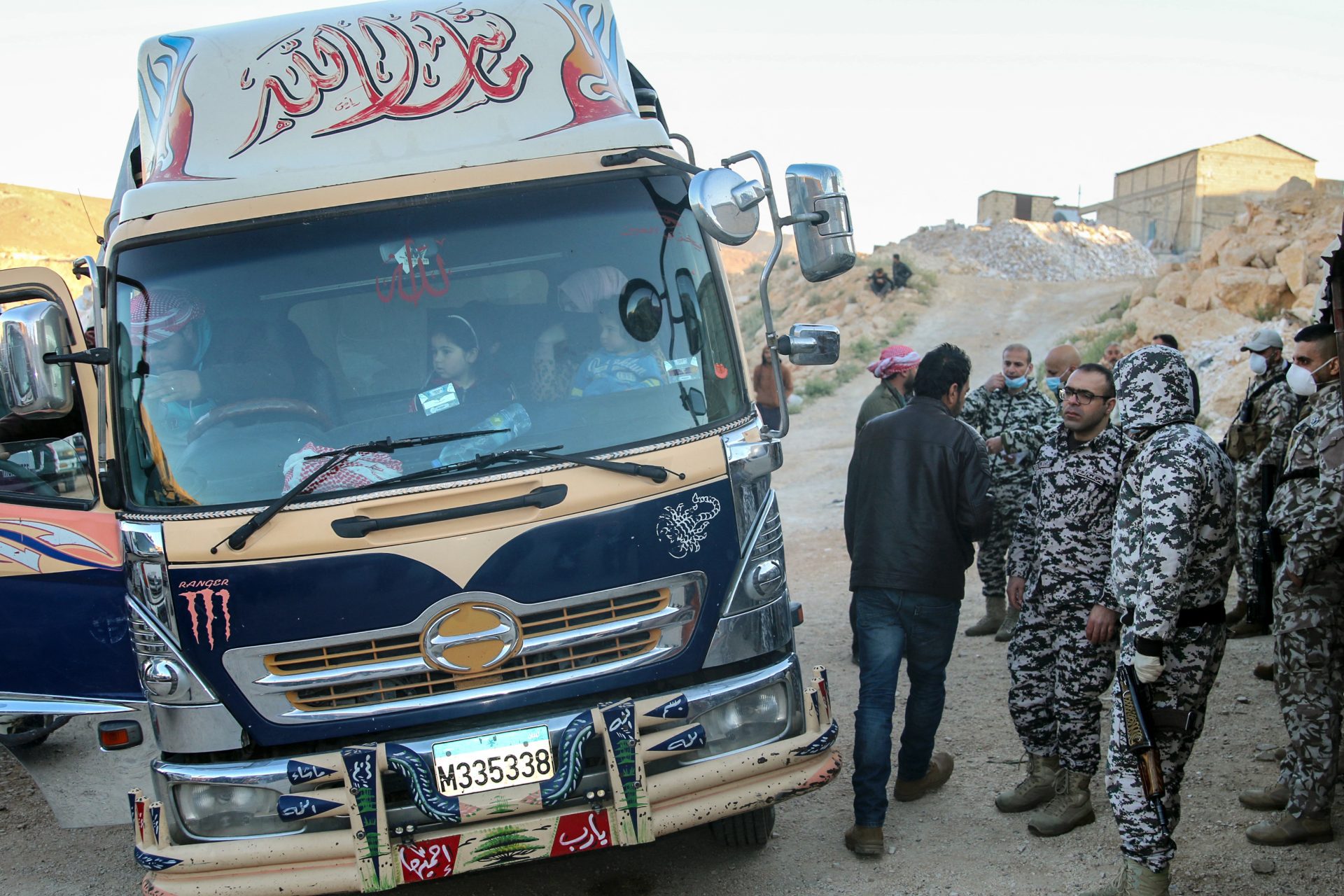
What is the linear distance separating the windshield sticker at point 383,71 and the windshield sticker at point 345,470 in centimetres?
130

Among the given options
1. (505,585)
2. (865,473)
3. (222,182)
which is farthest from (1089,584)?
(222,182)

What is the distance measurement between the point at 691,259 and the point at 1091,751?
260cm

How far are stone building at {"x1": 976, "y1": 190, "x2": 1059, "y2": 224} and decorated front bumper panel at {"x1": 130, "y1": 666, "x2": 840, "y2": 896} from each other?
5197 cm

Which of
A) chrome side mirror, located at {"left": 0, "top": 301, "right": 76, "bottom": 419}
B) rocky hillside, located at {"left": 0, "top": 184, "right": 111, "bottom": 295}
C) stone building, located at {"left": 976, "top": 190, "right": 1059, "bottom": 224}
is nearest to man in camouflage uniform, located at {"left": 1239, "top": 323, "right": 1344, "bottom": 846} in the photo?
chrome side mirror, located at {"left": 0, "top": 301, "right": 76, "bottom": 419}

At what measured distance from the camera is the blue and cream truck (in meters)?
3.43

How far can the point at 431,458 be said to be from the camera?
3.59 m

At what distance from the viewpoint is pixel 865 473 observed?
15.1 ft

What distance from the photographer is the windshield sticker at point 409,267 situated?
3.83 metres

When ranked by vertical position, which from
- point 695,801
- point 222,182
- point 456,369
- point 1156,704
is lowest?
point 695,801

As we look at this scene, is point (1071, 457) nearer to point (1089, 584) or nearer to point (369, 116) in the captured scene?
point (1089, 584)

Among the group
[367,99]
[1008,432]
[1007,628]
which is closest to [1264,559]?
[1008,432]

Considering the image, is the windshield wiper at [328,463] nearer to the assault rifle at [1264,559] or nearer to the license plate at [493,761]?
the license plate at [493,761]

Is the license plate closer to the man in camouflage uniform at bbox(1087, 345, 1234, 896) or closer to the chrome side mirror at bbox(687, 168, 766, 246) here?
the chrome side mirror at bbox(687, 168, 766, 246)

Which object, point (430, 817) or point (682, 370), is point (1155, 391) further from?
point (430, 817)
